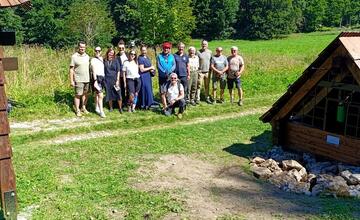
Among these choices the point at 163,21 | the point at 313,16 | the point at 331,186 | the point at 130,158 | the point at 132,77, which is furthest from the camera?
the point at 313,16

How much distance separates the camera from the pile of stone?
822 cm

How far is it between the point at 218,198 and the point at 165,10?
50.7 metres

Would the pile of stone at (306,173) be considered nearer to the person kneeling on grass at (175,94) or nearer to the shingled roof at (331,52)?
the shingled roof at (331,52)

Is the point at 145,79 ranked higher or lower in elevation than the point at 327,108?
higher

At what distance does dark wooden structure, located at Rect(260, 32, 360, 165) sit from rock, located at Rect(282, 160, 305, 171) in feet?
2.75

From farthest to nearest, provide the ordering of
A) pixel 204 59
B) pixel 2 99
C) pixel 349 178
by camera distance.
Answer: pixel 204 59 < pixel 349 178 < pixel 2 99

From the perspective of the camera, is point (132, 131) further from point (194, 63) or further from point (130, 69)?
point (194, 63)

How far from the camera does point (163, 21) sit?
2218 inches

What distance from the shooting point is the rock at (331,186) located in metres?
8.05

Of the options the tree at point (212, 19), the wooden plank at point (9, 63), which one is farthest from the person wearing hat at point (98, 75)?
the tree at point (212, 19)

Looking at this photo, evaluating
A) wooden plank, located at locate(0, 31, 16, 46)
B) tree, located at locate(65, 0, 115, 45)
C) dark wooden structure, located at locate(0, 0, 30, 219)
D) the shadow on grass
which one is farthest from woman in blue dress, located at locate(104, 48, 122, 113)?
tree, located at locate(65, 0, 115, 45)

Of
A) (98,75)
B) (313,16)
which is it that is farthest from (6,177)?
(313,16)

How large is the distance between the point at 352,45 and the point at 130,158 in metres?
4.87

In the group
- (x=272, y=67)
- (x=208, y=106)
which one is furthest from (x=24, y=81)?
(x=272, y=67)
